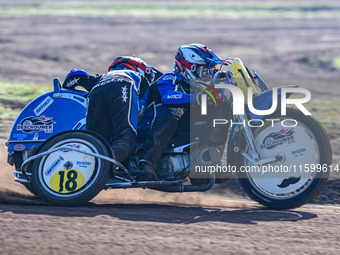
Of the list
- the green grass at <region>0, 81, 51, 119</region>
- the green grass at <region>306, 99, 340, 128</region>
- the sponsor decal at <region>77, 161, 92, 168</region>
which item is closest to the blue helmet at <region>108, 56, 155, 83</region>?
the sponsor decal at <region>77, 161, 92, 168</region>

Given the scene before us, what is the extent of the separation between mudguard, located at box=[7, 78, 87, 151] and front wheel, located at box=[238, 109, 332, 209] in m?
1.80

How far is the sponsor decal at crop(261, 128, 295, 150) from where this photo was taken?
5871mm

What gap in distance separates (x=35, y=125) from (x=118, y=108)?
95 cm

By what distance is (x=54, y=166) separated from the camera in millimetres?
5645

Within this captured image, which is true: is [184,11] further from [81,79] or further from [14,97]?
[81,79]

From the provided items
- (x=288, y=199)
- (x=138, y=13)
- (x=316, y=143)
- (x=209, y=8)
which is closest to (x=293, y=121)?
(x=316, y=143)

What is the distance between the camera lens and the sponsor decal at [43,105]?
6.19 m

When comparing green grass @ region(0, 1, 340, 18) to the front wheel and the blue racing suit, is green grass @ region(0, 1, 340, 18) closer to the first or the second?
the blue racing suit

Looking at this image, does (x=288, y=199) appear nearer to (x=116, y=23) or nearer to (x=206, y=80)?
(x=206, y=80)

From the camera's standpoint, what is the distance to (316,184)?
5.65 meters

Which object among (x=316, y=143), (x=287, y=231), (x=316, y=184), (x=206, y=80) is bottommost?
(x=287, y=231)

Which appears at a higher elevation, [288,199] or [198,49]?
[198,49]

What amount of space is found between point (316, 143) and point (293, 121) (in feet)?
1.05

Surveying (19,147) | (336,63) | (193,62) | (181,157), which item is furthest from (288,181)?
(336,63)
